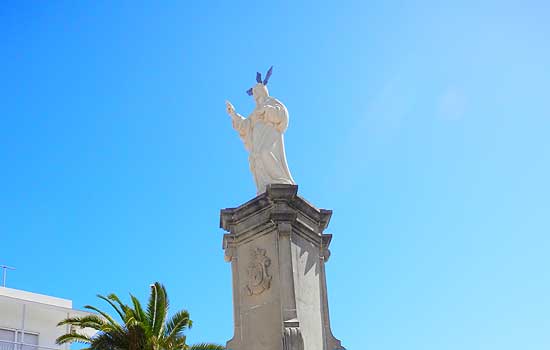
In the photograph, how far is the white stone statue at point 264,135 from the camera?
40.3 feet

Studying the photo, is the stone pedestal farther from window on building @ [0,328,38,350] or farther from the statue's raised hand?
window on building @ [0,328,38,350]

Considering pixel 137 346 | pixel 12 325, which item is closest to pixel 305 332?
pixel 137 346

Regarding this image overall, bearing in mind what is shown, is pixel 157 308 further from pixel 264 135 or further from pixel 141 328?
pixel 264 135

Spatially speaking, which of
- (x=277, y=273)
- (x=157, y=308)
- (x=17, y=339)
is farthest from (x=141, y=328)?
(x=277, y=273)

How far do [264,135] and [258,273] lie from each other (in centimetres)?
264

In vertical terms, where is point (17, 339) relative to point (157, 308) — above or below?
A: above

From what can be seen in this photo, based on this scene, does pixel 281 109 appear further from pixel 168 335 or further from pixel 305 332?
pixel 168 335

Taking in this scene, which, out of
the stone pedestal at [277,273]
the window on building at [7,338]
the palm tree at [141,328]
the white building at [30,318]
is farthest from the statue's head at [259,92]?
the window on building at [7,338]

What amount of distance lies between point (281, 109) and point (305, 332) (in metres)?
4.09

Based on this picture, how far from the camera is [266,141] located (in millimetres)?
12641

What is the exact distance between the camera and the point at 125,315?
81.4ft

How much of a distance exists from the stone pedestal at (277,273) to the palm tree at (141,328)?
44.1ft

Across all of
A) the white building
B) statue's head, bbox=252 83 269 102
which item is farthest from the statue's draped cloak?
the white building

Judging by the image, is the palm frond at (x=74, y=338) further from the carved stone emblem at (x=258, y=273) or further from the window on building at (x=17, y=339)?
the carved stone emblem at (x=258, y=273)
